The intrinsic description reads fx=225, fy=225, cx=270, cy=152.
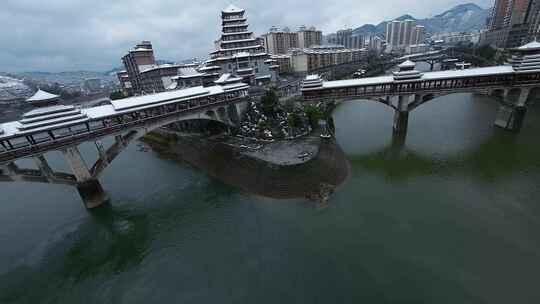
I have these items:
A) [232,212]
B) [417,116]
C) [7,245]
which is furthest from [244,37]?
[7,245]

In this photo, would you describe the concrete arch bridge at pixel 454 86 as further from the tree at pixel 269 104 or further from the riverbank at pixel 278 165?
the riverbank at pixel 278 165

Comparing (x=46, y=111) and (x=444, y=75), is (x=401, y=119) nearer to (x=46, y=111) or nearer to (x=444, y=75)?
(x=444, y=75)

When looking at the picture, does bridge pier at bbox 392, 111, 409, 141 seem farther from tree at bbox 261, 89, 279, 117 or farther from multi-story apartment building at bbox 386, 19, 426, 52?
multi-story apartment building at bbox 386, 19, 426, 52

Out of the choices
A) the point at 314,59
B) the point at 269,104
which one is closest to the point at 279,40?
the point at 314,59

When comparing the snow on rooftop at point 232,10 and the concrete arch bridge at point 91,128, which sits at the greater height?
the snow on rooftop at point 232,10

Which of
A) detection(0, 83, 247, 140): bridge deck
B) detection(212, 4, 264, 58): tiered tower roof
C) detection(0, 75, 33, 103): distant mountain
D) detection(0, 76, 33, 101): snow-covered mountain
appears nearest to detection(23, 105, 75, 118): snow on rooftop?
detection(0, 83, 247, 140): bridge deck

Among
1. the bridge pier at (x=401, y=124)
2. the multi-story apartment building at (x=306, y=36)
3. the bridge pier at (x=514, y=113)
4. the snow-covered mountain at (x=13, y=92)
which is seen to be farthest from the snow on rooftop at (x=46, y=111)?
the snow-covered mountain at (x=13, y=92)
